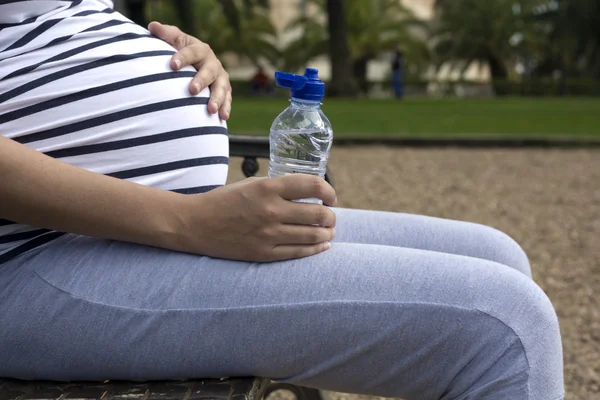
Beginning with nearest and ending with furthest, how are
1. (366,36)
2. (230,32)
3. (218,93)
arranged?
(218,93) → (366,36) → (230,32)

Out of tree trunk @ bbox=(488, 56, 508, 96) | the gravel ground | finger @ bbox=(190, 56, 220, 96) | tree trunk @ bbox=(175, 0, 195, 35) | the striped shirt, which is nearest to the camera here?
the striped shirt

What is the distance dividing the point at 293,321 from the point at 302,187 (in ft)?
0.59

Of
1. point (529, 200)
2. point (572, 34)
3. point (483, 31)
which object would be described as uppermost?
point (529, 200)

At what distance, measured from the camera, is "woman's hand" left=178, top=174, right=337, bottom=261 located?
1.09m

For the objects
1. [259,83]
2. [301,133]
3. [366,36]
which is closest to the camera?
[301,133]

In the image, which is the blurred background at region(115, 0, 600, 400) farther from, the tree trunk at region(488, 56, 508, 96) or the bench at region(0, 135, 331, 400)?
the tree trunk at region(488, 56, 508, 96)

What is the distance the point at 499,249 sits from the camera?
1543mm

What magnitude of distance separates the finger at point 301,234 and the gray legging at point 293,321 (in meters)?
0.03

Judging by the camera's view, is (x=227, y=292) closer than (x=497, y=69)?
Yes

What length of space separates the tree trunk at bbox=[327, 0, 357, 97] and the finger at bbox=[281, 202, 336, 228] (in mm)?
22340

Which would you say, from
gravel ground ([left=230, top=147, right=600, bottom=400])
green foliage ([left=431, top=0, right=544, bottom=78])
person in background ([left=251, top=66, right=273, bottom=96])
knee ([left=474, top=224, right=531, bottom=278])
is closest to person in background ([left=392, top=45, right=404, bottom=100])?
person in background ([left=251, top=66, right=273, bottom=96])

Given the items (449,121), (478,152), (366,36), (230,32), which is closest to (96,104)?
(478,152)

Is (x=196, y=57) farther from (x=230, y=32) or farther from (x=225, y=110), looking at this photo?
(x=230, y=32)

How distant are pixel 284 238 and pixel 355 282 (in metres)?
0.12
